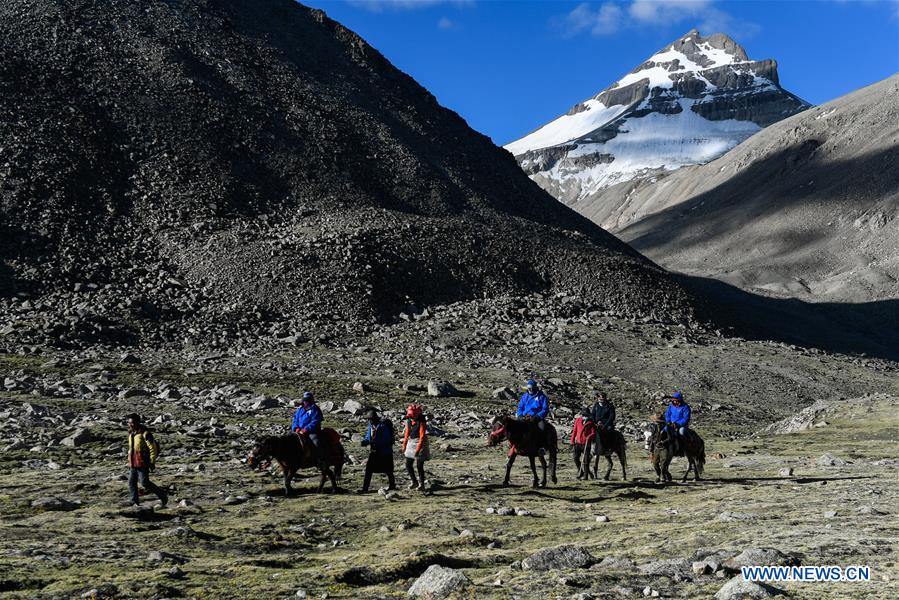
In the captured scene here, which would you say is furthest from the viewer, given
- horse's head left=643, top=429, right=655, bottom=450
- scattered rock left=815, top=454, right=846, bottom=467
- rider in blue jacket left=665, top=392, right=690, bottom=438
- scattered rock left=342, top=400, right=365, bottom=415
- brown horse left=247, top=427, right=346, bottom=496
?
scattered rock left=342, top=400, right=365, bottom=415

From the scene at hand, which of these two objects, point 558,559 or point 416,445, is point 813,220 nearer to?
point 416,445

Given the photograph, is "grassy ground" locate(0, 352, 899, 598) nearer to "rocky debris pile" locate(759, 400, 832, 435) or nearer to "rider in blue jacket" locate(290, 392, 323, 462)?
"rider in blue jacket" locate(290, 392, 323, 462)

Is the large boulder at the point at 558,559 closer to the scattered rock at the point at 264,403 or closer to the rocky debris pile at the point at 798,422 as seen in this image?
the scattered rock at the point at 264,403

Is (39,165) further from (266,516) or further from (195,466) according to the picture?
(266,516)

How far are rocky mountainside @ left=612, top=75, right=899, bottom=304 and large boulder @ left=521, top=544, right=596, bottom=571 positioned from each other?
12222 centimetres

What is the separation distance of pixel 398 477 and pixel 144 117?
6309 cm

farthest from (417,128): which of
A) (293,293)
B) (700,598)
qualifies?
(700,598)

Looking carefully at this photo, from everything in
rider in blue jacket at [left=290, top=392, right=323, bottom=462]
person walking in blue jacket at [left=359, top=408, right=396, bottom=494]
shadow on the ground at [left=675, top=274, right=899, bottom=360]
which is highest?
shadow on the ground at [left=675, top=274, right=899, bottom=360]

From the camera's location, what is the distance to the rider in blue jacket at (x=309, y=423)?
20.0 metres

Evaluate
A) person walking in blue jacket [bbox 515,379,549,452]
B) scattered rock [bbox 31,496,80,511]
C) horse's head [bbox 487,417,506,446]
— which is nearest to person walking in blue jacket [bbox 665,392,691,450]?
person walking in blue jacket [bbox 515,379,549,452]

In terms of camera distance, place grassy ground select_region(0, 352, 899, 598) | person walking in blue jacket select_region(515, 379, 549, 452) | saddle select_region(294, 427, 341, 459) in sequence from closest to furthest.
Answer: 1. grassy ground select_region(0, 352, 899, 598)
2. saddle select_region(294, 427, 341, 459)
3. person walking in blue jacket select_region(515, 379, 549, 452)

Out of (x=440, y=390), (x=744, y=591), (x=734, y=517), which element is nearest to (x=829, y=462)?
(x=734, y=517)

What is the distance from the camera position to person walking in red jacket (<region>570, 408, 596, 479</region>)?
24359 mm

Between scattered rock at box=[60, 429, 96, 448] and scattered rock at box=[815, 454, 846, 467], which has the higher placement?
scattered rock at box=[60, 429, 96, 448]
